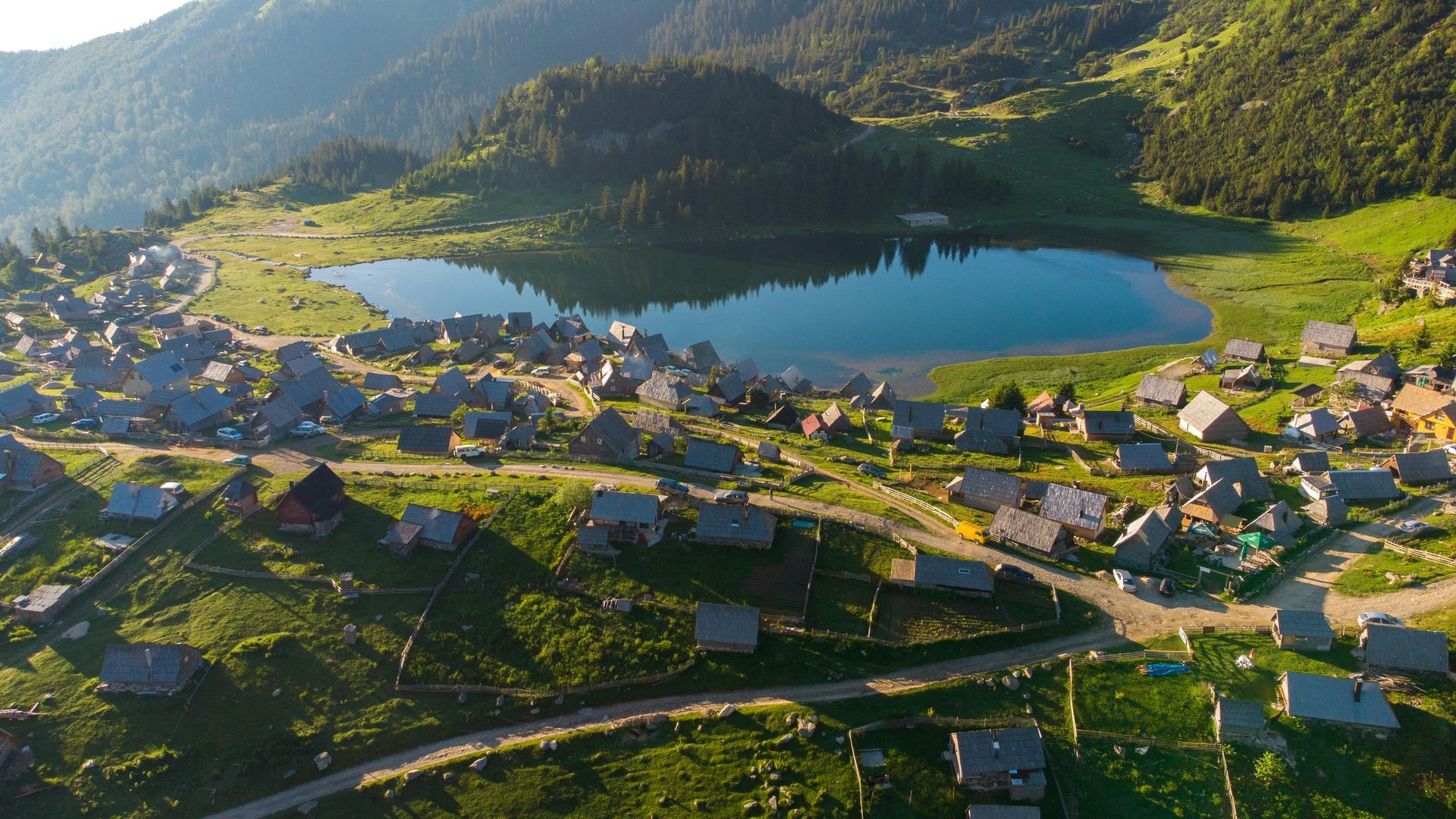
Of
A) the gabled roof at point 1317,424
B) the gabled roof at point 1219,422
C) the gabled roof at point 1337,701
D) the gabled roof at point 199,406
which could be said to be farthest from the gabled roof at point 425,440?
the gabled roof at point 1317,424

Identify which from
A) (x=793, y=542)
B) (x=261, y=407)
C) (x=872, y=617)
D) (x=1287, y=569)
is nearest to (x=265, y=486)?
(x=261, y=407)

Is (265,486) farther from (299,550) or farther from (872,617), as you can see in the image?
(872,617)

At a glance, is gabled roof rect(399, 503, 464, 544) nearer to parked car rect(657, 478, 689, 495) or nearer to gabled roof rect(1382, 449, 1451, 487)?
parked car rect(657, 478, 689, 495)

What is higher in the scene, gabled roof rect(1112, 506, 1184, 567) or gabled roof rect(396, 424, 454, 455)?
gabled roof rect(396, 424, 454, 455)

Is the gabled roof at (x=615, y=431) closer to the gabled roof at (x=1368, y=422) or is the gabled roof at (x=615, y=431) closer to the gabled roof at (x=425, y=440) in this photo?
the gabled roof at (x=425, y=440)

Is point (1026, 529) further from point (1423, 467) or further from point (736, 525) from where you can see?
point (1423, 467)

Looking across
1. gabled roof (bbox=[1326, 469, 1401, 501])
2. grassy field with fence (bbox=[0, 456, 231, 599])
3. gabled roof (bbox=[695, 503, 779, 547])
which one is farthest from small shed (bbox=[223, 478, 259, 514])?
gabled roof (bbox=[1326, 469, 1401, 501])
